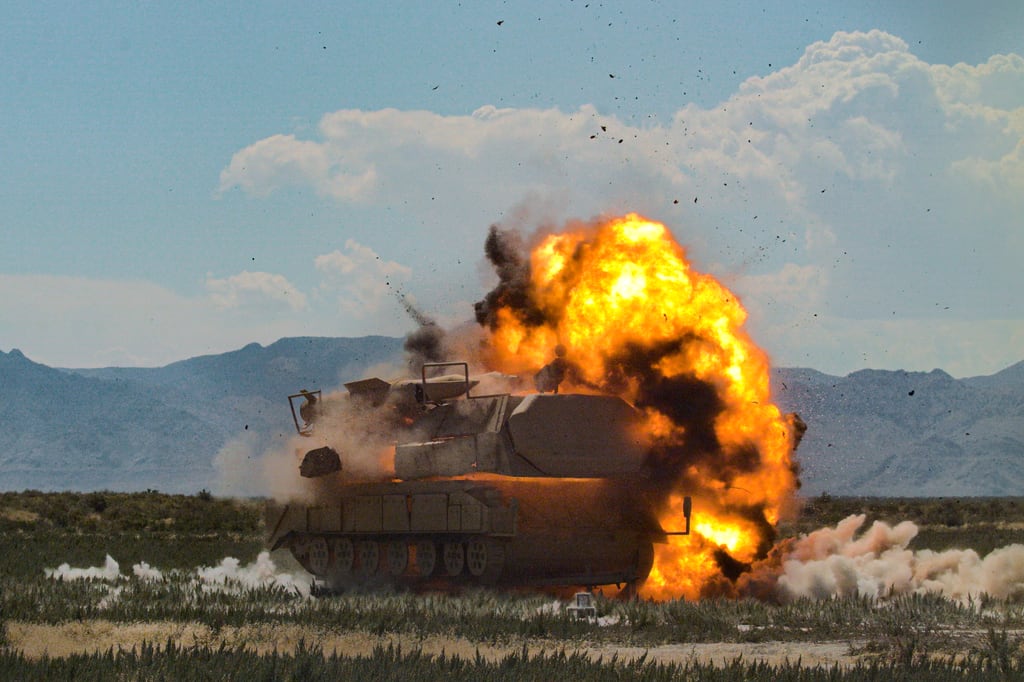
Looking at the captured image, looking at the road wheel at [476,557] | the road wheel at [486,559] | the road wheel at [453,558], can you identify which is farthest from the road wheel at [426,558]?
the road wheel at [486,559]

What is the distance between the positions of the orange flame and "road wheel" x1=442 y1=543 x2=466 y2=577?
13.8ft

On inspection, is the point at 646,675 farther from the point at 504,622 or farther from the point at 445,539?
the point at 445,539

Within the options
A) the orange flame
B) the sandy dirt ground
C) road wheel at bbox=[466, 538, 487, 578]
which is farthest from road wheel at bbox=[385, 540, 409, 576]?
the sandy dirt ground

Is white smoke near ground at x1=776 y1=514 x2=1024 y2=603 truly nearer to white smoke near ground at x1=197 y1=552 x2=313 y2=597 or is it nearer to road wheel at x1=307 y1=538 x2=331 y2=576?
road wheel at x1=307 y1=538 x2=331 y2=576

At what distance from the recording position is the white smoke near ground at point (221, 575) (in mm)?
38406

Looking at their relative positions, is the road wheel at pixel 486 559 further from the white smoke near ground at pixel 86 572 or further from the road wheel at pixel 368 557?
the white smoke near ground at pixel 86 572

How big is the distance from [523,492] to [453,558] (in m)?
2.58

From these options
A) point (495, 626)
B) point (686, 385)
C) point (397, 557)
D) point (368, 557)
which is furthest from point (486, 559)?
point (495, 626)

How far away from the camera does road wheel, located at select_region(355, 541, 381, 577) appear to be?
36344 mm

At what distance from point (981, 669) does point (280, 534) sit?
23020mm

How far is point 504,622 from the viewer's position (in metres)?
26.5

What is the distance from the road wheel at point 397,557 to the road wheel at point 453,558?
4.62ft

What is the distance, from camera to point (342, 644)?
2520 cm

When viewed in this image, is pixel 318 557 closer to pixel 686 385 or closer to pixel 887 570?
pixel 686 385
